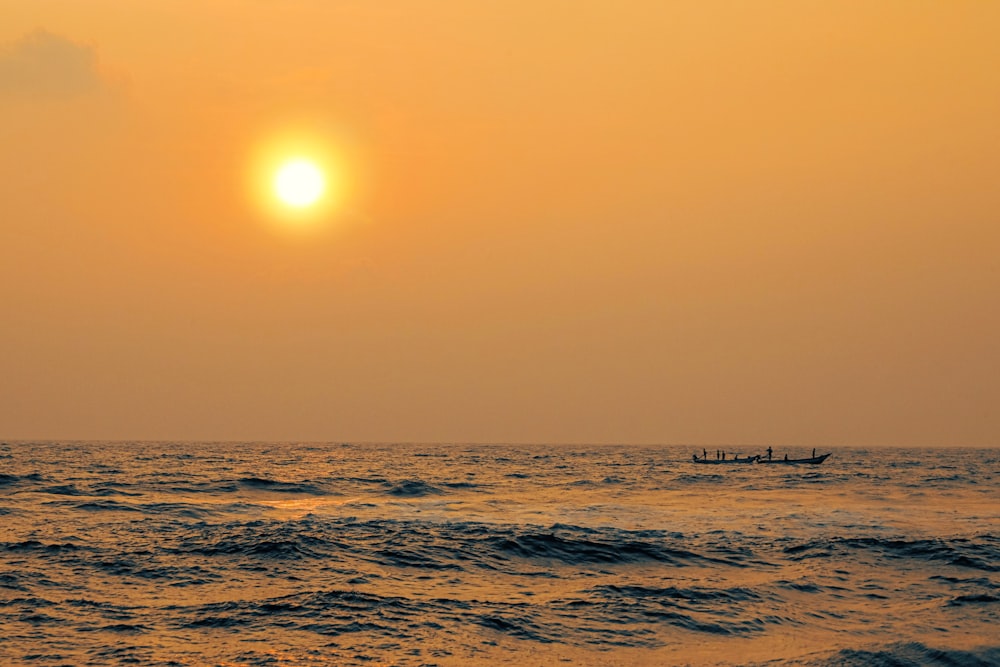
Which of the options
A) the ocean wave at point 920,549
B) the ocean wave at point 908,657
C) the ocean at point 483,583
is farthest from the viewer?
the ocean wave at point 920,549

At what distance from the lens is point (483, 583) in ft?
93.5

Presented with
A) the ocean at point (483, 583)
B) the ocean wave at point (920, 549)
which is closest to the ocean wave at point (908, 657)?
the ocean at point (483, 583)

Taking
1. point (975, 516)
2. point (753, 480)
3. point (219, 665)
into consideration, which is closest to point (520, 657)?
point (219, 665)

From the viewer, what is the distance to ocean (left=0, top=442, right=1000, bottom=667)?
20.2 meters

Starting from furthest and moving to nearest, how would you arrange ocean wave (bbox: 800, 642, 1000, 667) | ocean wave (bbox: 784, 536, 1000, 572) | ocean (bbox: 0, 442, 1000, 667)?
1. ocean wave (bbox: 784, 536, 1000, 572)
2. ocean (bbox: 0, 442, 1000, 667)
3. ocean wave (bbox: 800, 642, 1000, 667)

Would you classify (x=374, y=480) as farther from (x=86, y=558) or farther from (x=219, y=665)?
(x=219, y=665)

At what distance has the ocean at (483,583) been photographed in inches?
794

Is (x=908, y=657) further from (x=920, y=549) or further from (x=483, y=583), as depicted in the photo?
(x=920, y=549)

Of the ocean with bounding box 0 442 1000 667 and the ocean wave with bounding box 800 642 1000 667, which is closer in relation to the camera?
the ocean wave with bounding box 800 642 1000 667

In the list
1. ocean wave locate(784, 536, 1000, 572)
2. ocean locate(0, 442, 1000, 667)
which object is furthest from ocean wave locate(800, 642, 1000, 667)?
ocean wave locate(784, 536, 1000, 572)

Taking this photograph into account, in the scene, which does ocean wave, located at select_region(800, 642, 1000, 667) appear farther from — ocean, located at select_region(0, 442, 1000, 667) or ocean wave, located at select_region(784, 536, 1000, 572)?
ocean wave, located at select_region(784, 536, 1000, 572)

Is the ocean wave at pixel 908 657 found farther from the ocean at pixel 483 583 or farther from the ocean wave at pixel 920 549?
the ocean wave at pixel 920 549

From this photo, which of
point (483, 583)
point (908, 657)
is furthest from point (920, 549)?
point (483, 583)

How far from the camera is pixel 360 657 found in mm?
19266
